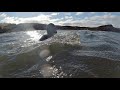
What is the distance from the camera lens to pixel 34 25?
27.7 m
